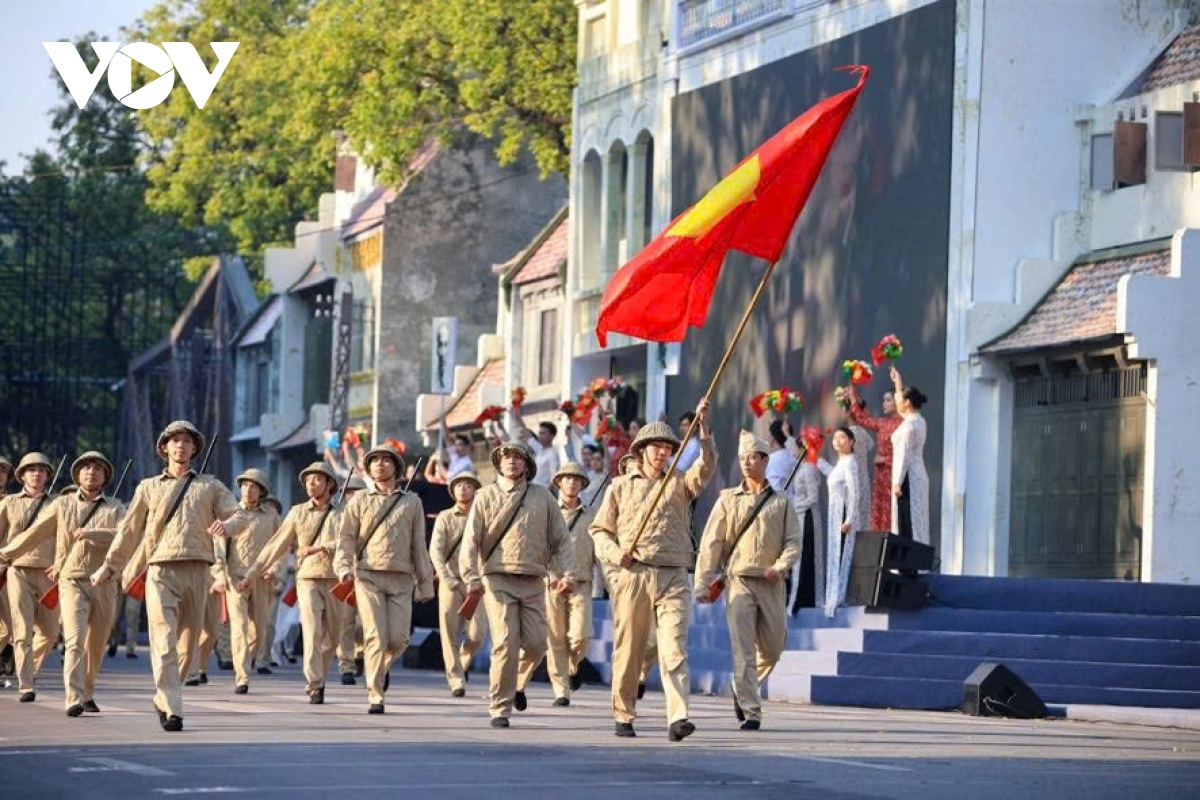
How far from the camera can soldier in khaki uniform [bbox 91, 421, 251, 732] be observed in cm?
1991

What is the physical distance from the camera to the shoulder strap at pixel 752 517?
70.4 ft

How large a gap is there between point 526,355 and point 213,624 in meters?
23.6

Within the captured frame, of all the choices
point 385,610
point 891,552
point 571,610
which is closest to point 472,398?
point 571,610

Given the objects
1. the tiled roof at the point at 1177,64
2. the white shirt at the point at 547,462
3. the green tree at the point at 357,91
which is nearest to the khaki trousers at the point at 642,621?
the tiled roof at the point at 1177,64

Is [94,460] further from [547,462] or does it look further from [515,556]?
[547,462]

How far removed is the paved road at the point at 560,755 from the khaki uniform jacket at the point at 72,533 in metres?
1.10

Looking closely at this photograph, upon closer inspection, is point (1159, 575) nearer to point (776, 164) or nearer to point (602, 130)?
point (776, 164)

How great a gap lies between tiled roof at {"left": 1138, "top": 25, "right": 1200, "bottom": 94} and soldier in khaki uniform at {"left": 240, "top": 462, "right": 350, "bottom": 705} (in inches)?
387

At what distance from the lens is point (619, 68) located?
144ft

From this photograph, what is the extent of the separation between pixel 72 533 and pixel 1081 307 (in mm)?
11504

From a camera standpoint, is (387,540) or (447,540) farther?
(447,540)

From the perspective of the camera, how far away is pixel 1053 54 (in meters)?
32.3

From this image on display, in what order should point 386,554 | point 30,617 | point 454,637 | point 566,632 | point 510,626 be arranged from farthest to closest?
point 454,637 < point 566,632 < point 30,617 < point 386,554 < point 510,626

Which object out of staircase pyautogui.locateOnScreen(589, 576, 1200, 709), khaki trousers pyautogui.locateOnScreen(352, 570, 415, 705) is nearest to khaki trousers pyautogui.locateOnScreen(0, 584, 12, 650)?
khaki trousers pyautogui.locateOnScreen(352, 570, 415, 705)
